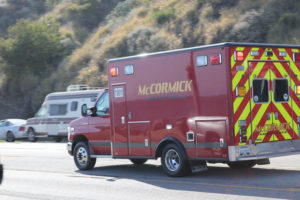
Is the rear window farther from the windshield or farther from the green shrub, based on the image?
the green shrub

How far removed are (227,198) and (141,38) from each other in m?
31.6

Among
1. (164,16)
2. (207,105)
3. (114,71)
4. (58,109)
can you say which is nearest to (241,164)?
(207,105)

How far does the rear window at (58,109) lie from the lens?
28.7 m

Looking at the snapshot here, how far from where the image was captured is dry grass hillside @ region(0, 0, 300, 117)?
3212cm

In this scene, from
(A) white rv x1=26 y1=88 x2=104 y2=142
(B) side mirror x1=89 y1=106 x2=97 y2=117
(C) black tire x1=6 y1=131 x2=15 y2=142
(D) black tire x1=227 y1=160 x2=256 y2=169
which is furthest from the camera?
(C) black tire x1=6 y1=131 x2=15 y2=142

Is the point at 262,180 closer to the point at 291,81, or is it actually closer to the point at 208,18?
the point at 291,81

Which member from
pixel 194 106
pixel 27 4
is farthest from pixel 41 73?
pixel 194 106

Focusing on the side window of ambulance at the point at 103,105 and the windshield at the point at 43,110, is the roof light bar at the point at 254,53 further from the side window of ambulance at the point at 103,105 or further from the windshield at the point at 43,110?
the windshield at the point at 43,110

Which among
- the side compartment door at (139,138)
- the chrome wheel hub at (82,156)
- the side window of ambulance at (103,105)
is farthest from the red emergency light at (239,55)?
the chrome wheel hub at (82,156)

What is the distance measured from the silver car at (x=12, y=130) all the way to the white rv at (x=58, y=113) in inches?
72.0

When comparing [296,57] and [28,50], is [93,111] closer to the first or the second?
[296,57]

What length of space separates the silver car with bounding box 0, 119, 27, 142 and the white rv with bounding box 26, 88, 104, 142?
1.83m

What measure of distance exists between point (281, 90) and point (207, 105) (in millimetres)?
1759

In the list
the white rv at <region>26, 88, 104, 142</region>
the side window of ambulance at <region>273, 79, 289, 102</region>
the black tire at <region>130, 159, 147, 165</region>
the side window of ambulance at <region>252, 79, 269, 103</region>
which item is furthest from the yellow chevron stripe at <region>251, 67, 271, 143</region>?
the white rv at <region>26, 88, 104, 142</region>
